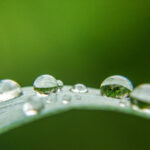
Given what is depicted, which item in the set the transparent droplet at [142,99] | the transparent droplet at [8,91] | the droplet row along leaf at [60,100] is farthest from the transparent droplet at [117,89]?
the transparent droplet at [8,91]

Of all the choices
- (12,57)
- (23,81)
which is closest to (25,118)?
(23,81)

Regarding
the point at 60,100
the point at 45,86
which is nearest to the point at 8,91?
the point at 45,86

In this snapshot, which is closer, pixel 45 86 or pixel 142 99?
pixel 142 99

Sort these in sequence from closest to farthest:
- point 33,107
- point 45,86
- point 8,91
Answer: point 33,107
point 8,91
point 45,86

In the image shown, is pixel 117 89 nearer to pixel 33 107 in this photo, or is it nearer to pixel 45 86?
pixel 45 86

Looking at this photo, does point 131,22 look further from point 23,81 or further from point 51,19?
point 23,81

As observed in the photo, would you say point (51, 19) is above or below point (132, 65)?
above

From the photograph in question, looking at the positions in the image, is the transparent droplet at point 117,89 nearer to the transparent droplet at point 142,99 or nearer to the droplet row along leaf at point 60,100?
the droplet row along leaf at point 60,100

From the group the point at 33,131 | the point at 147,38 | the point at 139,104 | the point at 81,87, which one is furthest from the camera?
the point at 147,38
